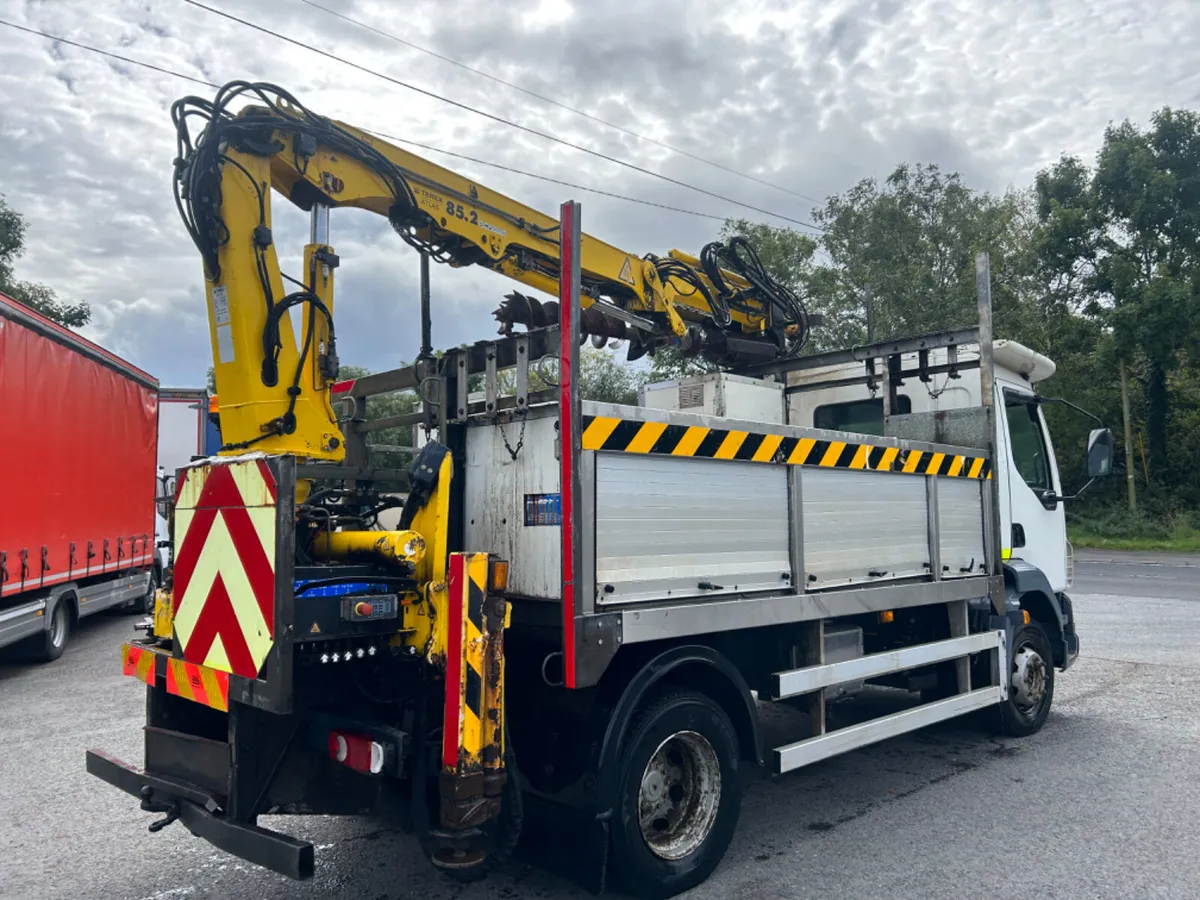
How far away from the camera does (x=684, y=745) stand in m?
3.95

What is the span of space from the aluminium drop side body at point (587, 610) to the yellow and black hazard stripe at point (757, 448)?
0.04 feet

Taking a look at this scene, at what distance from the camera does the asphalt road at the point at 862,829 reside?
3930 mm

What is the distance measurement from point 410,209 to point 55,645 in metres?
7.33

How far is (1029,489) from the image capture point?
660 cm

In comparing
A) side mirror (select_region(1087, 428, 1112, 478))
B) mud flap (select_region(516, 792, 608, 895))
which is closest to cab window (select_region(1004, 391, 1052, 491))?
side mirror (select_region(1087, 428, 1112, 478))

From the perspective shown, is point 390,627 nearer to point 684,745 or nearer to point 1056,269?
point 684,745

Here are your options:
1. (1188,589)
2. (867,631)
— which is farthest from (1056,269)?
(867,631)

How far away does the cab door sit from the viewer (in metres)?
6.28

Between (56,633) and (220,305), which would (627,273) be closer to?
(220,305)

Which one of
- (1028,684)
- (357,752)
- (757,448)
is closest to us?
(357,752)

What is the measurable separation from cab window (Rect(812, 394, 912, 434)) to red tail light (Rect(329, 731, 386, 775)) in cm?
434

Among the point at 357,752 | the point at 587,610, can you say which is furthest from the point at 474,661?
the point at 357,752

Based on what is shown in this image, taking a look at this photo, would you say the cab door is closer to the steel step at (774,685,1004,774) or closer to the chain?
the steel step at (774,685,1004,774)

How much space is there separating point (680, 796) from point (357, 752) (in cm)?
151
